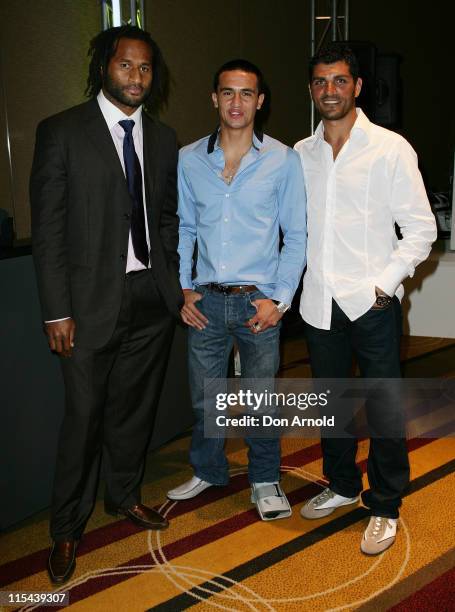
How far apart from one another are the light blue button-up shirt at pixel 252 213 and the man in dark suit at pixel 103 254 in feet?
0.38

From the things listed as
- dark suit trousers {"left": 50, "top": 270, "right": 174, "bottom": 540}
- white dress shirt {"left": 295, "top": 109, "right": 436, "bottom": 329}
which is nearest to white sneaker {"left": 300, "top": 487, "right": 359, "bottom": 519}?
dark suit trousers {"left": 50, "top": 270, "right": 174, "bottom": 540}

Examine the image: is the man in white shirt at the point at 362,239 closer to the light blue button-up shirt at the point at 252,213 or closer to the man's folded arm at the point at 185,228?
the light blue button-up shirt at the point at 252,213

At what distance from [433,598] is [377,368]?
741mm

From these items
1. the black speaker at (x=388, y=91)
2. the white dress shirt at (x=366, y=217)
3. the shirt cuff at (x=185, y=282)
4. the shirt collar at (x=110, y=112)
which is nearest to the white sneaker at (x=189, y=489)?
the shirt cuff at (x=185, y=282)

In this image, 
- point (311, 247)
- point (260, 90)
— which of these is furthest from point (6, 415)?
point (260, 90)

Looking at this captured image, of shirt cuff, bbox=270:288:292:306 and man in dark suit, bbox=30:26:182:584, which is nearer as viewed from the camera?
man in dark suit, bbox=30:26:182:584

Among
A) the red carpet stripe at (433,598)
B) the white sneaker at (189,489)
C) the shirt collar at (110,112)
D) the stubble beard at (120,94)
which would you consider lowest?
the red carpet stripe at (433,598)

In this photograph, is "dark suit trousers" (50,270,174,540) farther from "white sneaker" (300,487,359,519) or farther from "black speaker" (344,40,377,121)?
"black speaker" (344,40,377,121)

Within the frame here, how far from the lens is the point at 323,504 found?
275 cm

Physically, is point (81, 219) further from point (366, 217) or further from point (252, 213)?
point (366, 217)

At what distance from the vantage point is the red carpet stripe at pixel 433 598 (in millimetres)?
2197

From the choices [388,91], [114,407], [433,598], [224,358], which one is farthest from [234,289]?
[388,91]

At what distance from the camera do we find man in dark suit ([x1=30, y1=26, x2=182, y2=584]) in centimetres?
222

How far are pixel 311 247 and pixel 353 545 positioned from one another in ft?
3.50
